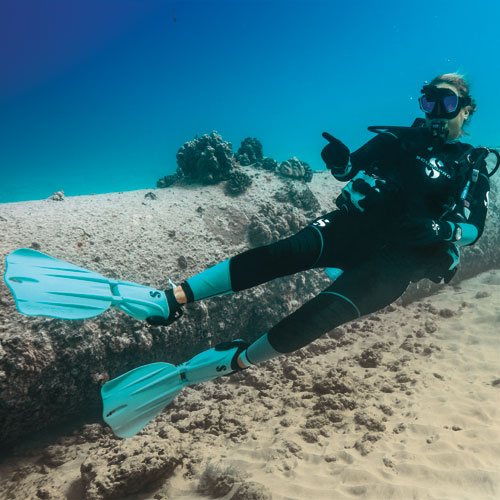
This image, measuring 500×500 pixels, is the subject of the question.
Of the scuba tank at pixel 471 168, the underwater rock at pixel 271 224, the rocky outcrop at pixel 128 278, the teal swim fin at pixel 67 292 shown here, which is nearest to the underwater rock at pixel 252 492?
the teal swim fin at pixel 67 292

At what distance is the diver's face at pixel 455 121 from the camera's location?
3.61 m

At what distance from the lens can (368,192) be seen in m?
3.28

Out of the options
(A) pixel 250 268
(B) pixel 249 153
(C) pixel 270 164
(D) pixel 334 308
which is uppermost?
(B) pixel 249 153

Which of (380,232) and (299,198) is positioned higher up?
(299,198)

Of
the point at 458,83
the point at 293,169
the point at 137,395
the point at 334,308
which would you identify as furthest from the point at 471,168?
the point at 137,395

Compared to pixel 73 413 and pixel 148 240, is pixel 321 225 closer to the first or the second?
pixel 148 240

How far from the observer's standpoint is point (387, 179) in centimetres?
336

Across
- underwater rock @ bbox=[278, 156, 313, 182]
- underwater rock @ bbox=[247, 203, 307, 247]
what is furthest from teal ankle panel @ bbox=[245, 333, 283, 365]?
underwater rock @ bbox=[278, 156, 313, 182]

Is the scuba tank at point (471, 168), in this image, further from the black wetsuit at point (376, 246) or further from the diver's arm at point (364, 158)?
the diver's arm at point (364, 158)

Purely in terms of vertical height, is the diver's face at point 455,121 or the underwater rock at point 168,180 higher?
the underwater rock at point 168,180

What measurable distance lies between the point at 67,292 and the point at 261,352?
1.67 meters

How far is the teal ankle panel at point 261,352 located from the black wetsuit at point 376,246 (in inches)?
2.1

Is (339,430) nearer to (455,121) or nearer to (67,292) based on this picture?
(67,292)

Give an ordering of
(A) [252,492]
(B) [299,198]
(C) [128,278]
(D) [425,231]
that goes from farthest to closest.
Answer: (B) [299,198], (C) [128,278], (D) [425,231], (A) [252,492]
